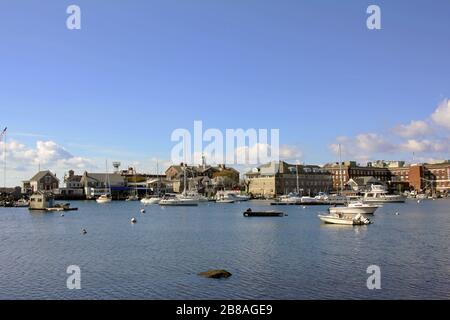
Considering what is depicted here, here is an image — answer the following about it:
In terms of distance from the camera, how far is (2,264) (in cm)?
4181

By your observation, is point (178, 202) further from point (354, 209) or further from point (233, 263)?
point (233, 263)

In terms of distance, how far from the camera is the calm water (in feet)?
101

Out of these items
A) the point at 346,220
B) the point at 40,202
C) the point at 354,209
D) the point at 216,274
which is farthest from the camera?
the point at 40,202

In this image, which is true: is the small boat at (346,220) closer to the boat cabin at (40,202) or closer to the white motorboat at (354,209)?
the white motorboat at (354,209)

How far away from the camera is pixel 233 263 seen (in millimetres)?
40969

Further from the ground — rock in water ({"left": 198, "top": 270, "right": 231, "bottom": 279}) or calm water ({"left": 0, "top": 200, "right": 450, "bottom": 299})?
rock in water ({"left": 198, "top": 270, "right": 231, "bottom": 279})

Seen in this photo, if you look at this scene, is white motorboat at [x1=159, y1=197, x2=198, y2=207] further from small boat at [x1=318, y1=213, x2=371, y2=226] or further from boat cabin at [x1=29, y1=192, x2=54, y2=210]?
small boat at [x1=318, y1=213, x2=371, y2=226]

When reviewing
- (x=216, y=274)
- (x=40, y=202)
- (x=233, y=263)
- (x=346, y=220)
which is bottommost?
(x=233, y=263)

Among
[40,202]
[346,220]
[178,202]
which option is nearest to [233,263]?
[346,220]

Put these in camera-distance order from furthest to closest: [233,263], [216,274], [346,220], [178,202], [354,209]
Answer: [178,202]
[354,209]
[346,220]
[233,263]
[216,274]

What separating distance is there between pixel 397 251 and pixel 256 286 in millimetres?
20907

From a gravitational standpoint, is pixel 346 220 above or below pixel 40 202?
below

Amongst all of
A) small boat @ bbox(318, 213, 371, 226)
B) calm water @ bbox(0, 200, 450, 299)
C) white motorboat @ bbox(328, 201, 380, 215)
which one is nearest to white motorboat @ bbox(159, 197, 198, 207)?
white motorboat @ bbox(328, 201, 380, 215)
